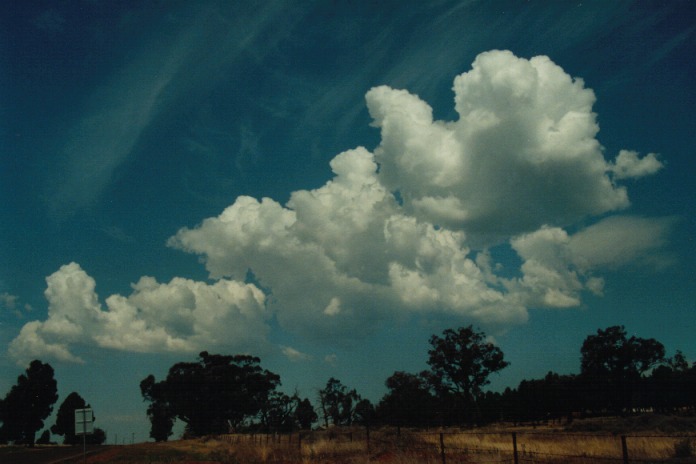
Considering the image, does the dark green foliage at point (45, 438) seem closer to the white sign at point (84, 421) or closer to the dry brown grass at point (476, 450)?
the dry brown grass at point (476, 450)

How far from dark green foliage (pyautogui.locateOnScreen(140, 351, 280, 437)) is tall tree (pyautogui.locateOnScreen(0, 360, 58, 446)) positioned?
54.4 feet

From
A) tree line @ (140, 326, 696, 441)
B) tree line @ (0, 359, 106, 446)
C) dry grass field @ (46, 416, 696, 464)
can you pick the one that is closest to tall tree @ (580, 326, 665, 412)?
tree line @ (140, 326, 696, 441)

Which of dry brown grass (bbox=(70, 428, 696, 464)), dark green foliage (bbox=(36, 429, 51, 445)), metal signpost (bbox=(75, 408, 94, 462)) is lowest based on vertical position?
dark green foliage (bbox=(36, 429, 51, 445))

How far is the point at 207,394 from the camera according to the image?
9488cm

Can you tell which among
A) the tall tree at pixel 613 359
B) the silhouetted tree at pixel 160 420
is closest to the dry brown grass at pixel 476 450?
the tall tree at pixel 613 359

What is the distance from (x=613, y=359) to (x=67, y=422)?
290 feet

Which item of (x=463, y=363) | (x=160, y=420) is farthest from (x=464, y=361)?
(x=160, y=420)

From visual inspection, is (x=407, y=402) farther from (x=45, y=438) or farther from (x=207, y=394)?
(x=45, y=438)

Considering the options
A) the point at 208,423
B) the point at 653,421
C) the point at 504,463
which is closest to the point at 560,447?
the point at 504,463

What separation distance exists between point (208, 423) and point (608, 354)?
207 feet

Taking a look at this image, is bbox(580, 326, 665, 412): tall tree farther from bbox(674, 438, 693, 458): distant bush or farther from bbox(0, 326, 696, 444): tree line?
bbox(674, 438, 693, 458): distant bush

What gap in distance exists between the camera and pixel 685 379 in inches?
3007

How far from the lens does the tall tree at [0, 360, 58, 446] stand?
8162 centimetres

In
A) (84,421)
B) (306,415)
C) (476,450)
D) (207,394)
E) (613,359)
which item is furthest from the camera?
(306,415)
